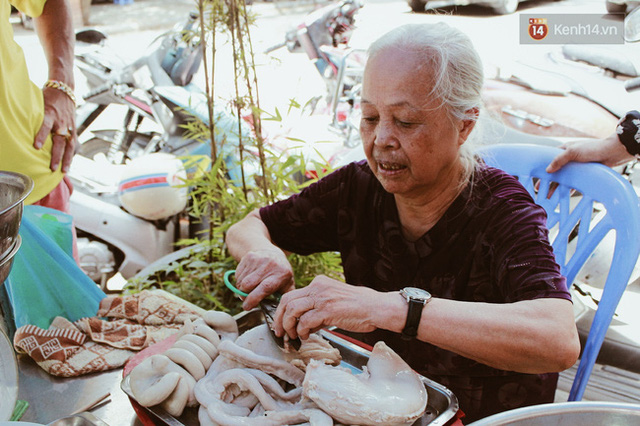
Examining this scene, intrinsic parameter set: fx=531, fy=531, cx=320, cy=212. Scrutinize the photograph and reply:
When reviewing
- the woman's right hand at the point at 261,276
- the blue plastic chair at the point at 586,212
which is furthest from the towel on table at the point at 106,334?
the blue plastic chair at the point at 586,212

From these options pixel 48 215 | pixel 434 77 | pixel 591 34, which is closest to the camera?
pixel 434 77

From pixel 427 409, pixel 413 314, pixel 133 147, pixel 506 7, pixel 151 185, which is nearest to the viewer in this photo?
pixel 427 409

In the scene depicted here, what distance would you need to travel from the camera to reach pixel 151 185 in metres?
3.62

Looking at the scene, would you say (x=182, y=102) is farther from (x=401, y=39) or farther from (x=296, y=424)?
(x=296, y=424)

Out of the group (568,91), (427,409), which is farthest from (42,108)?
(568,91)

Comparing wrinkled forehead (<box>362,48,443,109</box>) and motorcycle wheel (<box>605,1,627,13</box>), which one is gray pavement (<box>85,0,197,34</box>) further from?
wrinkled forehead (<box>362,48,443,109</box>)

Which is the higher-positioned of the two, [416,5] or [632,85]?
[416,5]

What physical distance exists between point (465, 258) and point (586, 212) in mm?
668

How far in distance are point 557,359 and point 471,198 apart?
59 cm

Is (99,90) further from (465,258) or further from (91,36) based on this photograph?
(465,258)

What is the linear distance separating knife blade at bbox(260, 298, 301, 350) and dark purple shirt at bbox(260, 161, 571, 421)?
51 cm

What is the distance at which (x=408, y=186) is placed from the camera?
168 centimetres

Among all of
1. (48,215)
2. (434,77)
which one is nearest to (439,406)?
(434,77)

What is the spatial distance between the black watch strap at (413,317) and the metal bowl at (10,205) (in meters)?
0.91
